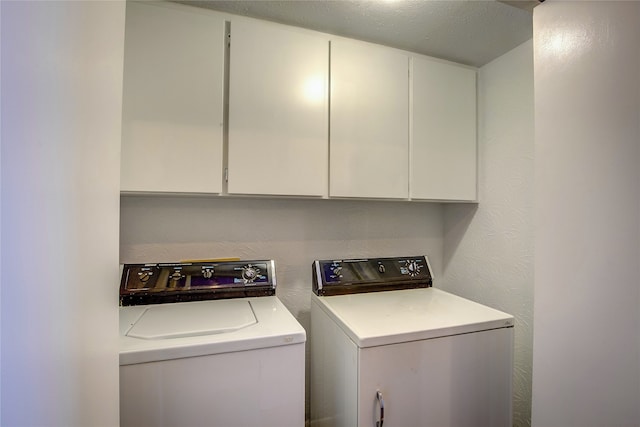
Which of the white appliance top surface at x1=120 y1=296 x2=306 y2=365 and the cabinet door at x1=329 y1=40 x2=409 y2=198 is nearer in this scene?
the white appliance top surface at x1=120 y1=296 x2=306 y2=365

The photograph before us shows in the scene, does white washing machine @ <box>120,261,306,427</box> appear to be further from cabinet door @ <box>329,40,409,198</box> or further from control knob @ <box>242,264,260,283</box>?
cabinet door @ <box>329,40,409,198</box>

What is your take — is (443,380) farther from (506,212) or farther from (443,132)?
(443,132)

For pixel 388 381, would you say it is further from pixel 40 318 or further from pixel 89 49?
pixel 89 49

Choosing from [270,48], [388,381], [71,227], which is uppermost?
[270,48]

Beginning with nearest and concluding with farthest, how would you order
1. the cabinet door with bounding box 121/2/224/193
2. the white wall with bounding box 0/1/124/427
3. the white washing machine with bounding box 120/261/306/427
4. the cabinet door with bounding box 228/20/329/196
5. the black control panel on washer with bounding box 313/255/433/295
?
the white wall with bounding box 0/1/124/427, the white washing machine with bounding box 120/261/306/427, the cabinet door with bounding box 121/2/224/193, the cabinet door with bounding box 228/20/329/196, the black control panel on washer with bounding box 313/255/433/295

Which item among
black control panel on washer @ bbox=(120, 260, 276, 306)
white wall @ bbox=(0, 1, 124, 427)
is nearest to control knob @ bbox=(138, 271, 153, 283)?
black control panel on washer @ bbox=(120, 260, 276, 306)

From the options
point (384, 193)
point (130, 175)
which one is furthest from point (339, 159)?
point (130, 175)

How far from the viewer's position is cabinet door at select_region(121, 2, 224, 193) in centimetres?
117

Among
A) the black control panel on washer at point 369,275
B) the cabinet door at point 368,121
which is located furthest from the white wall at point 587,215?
the black control panel on washer at point 369,275

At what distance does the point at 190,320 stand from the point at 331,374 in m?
0.69

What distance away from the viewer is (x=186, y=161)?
1.23 m

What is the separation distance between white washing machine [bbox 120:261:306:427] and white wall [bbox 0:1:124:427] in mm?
236

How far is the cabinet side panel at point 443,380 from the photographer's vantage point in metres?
1.02

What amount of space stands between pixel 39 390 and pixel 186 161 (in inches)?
40.3
